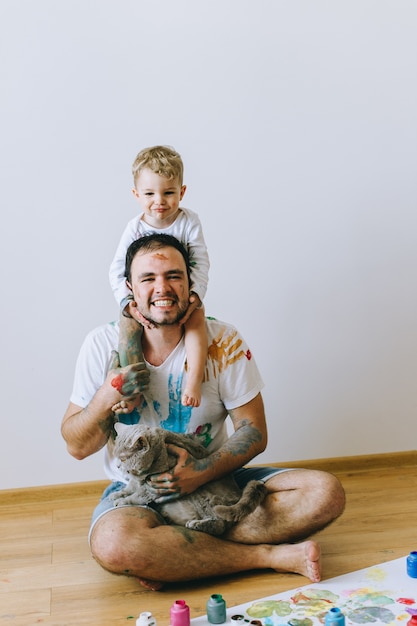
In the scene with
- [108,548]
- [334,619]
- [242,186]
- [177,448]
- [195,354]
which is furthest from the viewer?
[242,186]

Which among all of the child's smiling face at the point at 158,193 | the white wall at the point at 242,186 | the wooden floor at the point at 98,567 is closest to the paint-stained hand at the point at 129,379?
the child's smiling face at the point at 158,193

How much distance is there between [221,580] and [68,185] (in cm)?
143

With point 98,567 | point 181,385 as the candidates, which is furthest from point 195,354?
point 98,567

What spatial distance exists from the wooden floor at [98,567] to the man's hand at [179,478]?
25 cm

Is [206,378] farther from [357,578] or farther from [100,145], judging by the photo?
[100,145]

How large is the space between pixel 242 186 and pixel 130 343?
0.89 meters

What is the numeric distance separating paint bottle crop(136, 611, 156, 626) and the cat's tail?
378 millimetres

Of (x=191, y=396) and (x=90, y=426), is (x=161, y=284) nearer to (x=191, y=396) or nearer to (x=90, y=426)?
(x=191, y=396)

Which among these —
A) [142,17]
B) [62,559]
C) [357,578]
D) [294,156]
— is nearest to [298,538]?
[357,578]

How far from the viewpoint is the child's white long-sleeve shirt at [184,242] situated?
2580mm

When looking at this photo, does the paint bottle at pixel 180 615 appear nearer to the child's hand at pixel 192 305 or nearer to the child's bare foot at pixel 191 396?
the child's bare foot at pixel 191 396

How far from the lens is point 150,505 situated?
2510mm

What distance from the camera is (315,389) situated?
3.38m

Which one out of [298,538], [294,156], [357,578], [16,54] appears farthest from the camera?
[294,156]
